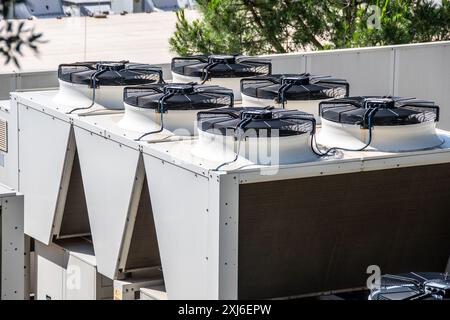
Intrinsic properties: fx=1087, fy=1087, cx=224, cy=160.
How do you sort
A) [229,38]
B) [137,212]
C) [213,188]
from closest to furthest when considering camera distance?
[213,188] < [137,212] < [229,38]

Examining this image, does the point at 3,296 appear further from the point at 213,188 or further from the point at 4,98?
the point at 4,98

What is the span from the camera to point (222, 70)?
9195 mm

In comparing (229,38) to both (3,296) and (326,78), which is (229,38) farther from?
(3,296)

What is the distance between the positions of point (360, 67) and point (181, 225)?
4678 mm

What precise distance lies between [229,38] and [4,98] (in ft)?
14.8

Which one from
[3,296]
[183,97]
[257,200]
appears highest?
[183,97]

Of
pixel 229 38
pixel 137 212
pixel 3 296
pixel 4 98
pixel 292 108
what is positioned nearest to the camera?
pixel 3 296

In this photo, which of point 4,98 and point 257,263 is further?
point 4,98

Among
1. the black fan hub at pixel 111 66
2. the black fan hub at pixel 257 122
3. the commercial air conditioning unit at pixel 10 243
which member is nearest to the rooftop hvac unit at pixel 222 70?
the black fan hub at pixel 111 66

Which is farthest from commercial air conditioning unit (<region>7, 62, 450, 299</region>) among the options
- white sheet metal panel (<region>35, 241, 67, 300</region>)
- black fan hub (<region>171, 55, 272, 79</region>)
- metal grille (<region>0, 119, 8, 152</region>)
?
metal grille (<region>0, 119, 8, 152</region>)

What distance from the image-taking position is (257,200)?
696 cm

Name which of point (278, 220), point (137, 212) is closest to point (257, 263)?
point (278, 220)

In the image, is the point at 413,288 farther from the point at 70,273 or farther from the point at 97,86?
the point at 97,86

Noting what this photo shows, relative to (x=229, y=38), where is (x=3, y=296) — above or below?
below
